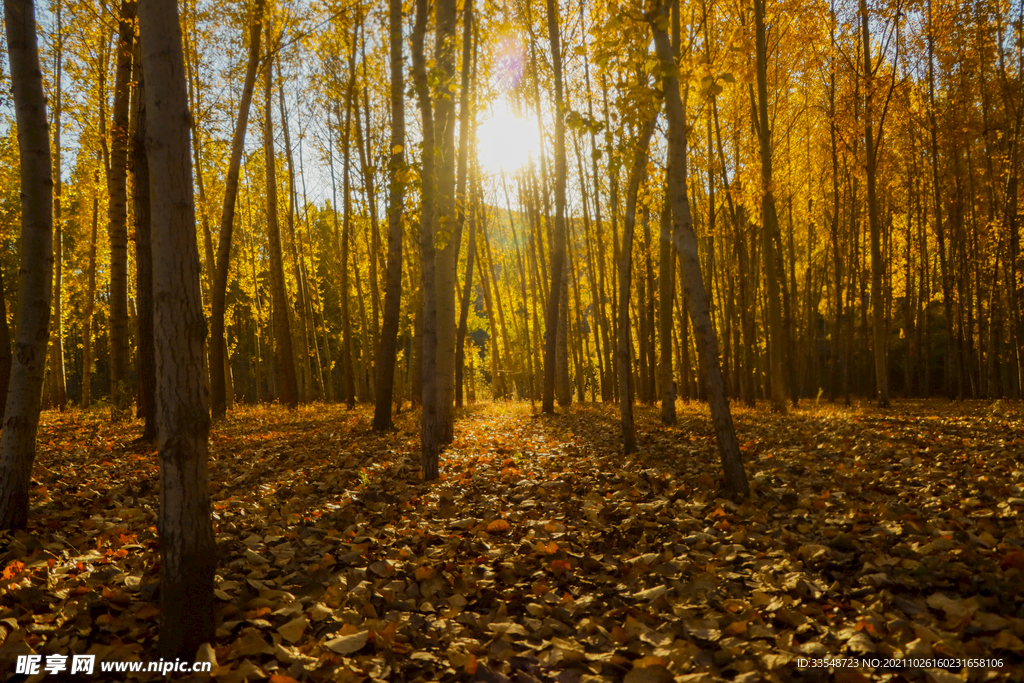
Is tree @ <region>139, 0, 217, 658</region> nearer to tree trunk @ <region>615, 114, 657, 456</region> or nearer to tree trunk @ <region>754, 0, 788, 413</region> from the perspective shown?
tree trunk @ <region>615, 114, 657, 456</region>

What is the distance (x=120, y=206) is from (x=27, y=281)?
231 inches

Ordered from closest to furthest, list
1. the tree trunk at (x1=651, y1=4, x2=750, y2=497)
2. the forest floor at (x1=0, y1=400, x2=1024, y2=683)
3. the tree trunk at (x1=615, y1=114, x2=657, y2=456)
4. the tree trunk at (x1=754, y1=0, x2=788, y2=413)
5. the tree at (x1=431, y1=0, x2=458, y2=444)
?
the forest floor at (x1=0, y1=400, x2=1024, y2=683)
the tree trunk at (x1=651, y1=4, x2=750, y2=497)
the tree at (x1=431, y1=0, x2=458, y2=444)
the tree trunk at (x1=615, y1=114, x2=657, y2=456)
the tree trunk at (x1=754, y1=0, x2=788, y2=413)

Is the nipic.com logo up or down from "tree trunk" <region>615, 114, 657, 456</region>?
down

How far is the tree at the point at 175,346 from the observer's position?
2.34m

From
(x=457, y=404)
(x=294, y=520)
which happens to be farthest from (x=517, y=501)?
(x=457, y=404)

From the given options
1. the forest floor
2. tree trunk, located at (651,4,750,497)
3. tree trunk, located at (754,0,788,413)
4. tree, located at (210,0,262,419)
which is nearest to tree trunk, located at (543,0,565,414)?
tree trunk, located at (754,0,788,413)

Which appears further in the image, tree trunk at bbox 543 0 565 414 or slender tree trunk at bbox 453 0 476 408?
tree trunk at bbox 543 0 565 414

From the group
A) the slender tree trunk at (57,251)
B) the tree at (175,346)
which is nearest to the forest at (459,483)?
the tree at (175,346)

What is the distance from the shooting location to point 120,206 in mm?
8461

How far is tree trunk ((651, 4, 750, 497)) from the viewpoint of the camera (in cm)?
459

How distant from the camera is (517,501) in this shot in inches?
189

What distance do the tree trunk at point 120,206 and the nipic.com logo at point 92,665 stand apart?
7139 mm

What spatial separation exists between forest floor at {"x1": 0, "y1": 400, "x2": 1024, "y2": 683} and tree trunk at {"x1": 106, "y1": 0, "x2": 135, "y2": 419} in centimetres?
420

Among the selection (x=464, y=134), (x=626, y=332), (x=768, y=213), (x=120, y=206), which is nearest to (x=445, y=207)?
(x=626, y=332)
